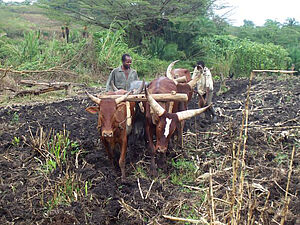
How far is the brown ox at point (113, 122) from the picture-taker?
4562mm

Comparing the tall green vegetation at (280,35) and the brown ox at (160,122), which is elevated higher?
the tall green vegetation at (280,35)

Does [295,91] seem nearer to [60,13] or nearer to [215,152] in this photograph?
[215,152]

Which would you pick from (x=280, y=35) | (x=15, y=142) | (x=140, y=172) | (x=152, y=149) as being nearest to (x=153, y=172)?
(x=140, y=172)

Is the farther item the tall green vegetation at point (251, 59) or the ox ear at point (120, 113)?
the tall green vegetation at point (251, 59)

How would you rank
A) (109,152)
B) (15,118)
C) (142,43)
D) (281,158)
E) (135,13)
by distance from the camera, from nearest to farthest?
(281,158) < (109,152) < (15,118) < (135,13) < (142,43)

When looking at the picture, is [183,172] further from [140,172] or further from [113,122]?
[113,122]

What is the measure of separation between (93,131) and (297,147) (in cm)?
354

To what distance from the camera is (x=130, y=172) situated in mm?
5102

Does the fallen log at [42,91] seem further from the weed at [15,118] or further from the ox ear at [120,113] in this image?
the ox ear at [120,113]

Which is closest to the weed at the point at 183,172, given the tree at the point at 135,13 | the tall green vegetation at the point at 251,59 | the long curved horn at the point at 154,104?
the long curved horn at the point at 154,104

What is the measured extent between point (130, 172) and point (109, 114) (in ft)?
3.49

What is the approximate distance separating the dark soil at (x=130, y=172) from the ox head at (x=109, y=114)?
2.24 feet

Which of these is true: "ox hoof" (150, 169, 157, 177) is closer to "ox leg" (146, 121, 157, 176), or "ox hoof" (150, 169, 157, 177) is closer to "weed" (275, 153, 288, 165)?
"ox leg" (146, 121, 157, 176)

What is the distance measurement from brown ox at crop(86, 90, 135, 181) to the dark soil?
0.33 m
